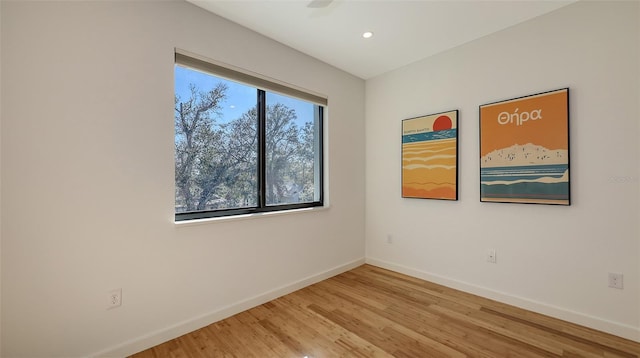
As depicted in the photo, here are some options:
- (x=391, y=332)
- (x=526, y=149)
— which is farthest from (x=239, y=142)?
(x=526, y=149)

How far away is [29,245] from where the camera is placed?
1.52 m

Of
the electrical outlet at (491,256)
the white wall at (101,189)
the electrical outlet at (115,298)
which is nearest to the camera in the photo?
the white wall at (101,189)

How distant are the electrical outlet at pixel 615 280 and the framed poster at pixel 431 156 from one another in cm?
125

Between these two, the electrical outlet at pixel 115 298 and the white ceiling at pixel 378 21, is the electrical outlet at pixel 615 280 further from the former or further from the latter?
the electrical outlet at pixel 115 298

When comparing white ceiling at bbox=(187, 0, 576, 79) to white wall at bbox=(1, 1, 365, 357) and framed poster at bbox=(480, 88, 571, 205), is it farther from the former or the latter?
framed poster at bbox=(480, 88, 571, 205)

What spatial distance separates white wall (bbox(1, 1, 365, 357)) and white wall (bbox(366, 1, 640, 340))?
81.9 inches

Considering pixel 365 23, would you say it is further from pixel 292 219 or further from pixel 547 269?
pixel 547 269

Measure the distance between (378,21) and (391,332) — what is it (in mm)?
2606

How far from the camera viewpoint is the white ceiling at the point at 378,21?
2.16 m

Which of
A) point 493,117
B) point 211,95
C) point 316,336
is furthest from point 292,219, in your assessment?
point 493,117

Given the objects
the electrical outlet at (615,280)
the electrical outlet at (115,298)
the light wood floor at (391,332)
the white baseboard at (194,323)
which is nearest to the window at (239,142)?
the electrical outlet at (115,298)

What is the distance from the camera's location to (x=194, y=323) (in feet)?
6.97

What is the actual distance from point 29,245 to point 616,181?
3.94 metres

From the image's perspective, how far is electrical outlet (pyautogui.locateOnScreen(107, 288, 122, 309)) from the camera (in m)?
1.77
